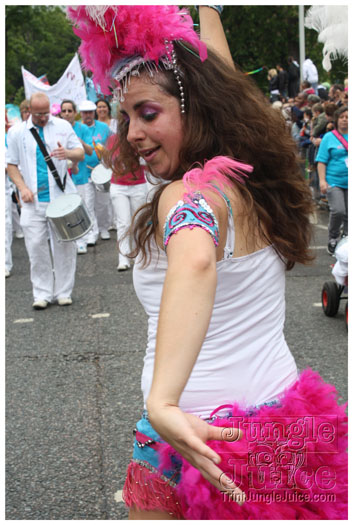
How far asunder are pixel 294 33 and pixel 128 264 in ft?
69.1

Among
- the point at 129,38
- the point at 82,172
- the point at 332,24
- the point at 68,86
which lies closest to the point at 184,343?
the point at 129,38

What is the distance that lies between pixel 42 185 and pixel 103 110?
457cm

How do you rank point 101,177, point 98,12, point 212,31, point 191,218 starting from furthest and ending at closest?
point 101,177 → point 212,31 → point 98,12 → point 191,218

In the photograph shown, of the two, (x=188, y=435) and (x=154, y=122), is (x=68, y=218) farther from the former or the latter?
(x=188, y=435)

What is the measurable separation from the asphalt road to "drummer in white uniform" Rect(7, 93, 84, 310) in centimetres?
27

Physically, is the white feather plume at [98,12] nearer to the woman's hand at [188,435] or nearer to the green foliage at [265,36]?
the woman's hand at [188,435]

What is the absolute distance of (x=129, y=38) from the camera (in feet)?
5.37

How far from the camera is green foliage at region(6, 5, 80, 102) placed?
3012 cm

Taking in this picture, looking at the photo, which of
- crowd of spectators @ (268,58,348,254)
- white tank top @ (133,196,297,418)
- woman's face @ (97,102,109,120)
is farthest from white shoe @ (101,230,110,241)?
white tank top @ (133,196,297,418)

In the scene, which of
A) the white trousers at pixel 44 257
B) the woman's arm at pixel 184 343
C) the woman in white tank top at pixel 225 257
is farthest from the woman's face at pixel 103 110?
the woman's arm at pixel 184 343

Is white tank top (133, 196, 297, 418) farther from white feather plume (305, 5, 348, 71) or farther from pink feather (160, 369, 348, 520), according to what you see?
white feather plume (305, 5, 348, 71)

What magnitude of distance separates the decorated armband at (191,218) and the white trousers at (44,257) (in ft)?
18.9

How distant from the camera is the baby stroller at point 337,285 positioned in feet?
18.4

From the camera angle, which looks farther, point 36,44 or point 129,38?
point 36,44
